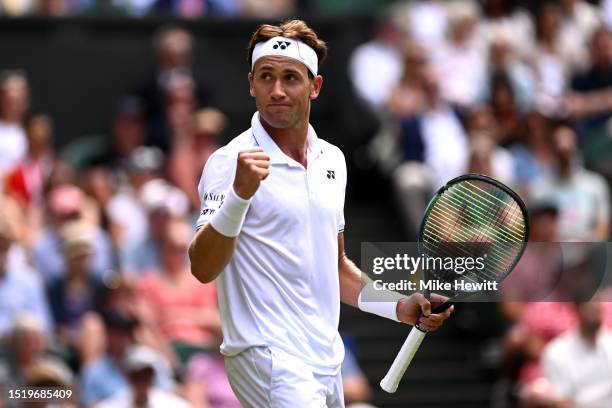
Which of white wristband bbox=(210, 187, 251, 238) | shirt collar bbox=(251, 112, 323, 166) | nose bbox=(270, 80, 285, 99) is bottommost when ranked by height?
white wristband bbox=(210, 187, 251, 238)

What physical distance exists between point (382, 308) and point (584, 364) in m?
4.11

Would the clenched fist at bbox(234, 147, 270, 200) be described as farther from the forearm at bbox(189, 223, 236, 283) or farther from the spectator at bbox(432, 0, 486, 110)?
the spectator at bbox(432, 0, 486, 110)

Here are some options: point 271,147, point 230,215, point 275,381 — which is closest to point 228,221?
point 230,215

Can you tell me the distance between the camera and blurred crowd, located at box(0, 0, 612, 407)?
9344mm

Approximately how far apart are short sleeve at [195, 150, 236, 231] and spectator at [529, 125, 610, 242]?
19.9 ft

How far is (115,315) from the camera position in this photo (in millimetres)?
9281

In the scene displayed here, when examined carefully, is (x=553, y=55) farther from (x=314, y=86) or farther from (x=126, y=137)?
(x=314, y=86)

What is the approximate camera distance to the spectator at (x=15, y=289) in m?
9.59

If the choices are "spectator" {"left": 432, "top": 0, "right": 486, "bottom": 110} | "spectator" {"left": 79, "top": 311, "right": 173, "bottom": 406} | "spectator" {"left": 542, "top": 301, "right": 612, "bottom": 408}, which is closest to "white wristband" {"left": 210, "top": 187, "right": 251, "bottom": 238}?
"spectator" {"left": 79, "top": 311, "right": 173, "bottom": 406}

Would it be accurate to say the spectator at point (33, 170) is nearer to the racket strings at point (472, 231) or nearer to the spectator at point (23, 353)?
the spectator at point (23, 353)

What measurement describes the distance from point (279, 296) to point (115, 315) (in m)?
4.02

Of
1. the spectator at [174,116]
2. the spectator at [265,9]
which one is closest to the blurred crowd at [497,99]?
the spectator at [265,9]

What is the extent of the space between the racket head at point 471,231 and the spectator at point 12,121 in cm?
602

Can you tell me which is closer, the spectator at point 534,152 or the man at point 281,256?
the man at point 281,256
